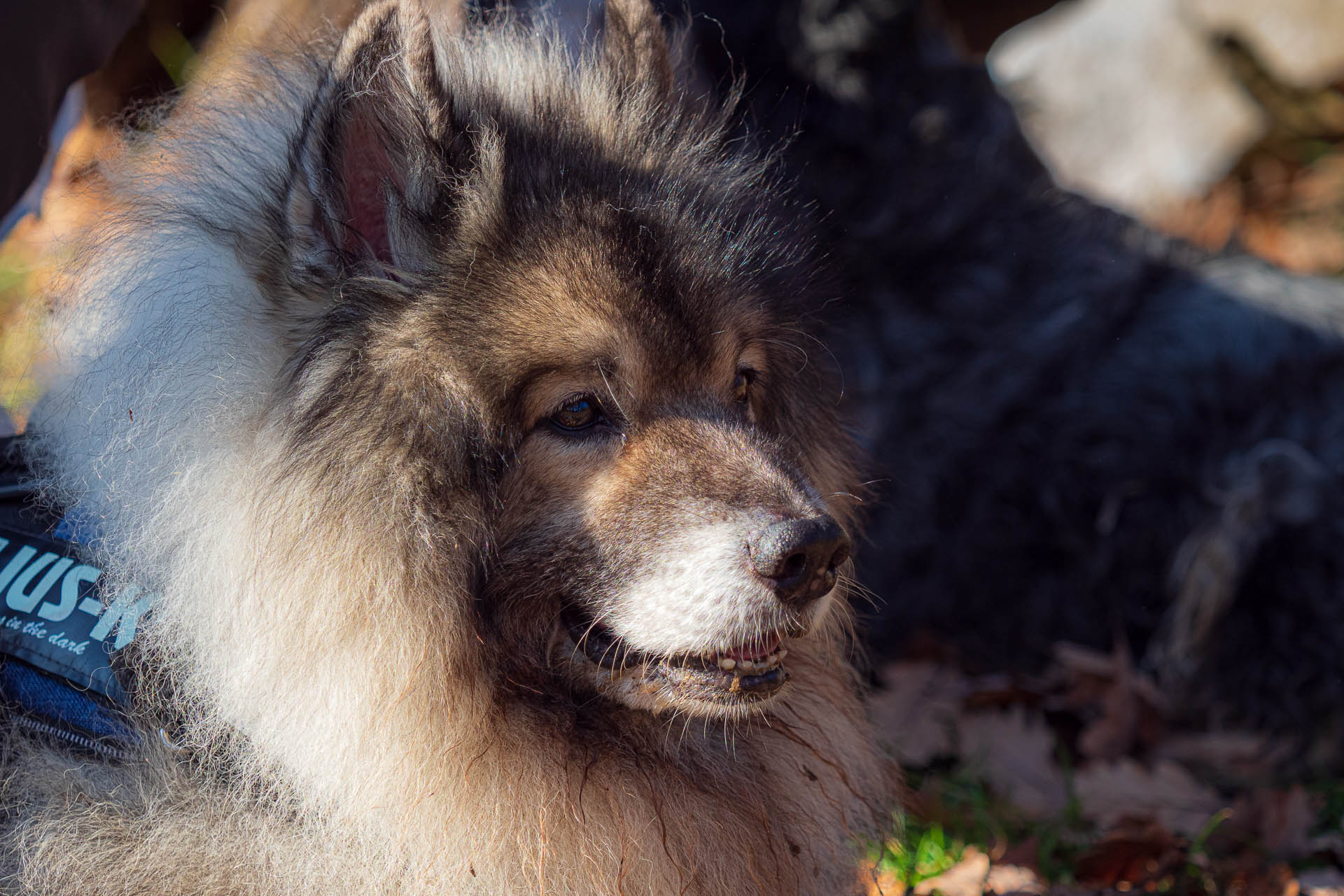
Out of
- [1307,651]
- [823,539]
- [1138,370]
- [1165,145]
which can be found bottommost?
[1165,145]

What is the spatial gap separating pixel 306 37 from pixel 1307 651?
3608 mm

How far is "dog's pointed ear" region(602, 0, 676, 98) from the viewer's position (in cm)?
244

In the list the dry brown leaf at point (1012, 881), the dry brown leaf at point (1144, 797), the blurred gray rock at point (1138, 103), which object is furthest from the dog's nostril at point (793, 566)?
the blurred gray rock at point (1138, 103)

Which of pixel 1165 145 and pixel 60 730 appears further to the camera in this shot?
pixel 1165 145

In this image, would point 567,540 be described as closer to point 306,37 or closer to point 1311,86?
point 306,37

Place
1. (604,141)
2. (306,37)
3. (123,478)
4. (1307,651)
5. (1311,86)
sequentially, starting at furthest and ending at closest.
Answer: (1311,86), (1307,651), (306,37), (604,141), (123,478)

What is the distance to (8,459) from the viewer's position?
8.34ft

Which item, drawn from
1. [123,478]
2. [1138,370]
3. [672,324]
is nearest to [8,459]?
[123,478]

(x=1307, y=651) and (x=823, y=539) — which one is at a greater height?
(x=823, y=539)

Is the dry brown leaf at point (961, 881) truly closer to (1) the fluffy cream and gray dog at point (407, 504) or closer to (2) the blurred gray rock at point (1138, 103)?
(1) the fluffy cream and gray dog at point (407, 504)

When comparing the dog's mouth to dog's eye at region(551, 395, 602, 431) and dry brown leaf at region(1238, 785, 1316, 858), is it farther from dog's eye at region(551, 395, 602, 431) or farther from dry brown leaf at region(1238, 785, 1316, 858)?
dry brown leaf at region(1238, 785, 1316, 858)

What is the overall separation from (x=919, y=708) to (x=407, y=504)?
2.78m

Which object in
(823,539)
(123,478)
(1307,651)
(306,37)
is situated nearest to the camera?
(823,539)

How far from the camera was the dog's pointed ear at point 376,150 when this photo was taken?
74.7 inches
